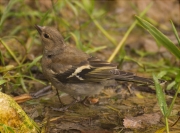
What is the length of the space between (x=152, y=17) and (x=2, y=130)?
571 centimetres

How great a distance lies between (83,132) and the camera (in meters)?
5.10

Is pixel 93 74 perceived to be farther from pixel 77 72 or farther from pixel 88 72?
pixel 77 72

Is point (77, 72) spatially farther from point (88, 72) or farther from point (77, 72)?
point (88, 72)

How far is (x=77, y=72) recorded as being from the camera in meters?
5.91

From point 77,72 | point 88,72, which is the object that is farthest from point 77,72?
point 88,72

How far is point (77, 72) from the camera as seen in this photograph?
5.91m

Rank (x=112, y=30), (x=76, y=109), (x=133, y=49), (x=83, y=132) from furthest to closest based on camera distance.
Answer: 1. (x=112, y=30)
2. (x=133, y=49)
3. (x=76, y=109)
4. (x=83, y=132)

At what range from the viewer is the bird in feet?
19.2

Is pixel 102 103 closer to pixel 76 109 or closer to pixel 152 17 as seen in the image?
pixel 76 109

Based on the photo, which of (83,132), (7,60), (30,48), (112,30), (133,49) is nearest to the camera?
(83,132)

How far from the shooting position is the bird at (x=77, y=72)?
5.85 meters

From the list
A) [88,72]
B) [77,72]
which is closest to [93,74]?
[88,72]

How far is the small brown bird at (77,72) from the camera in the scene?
585 centimetres

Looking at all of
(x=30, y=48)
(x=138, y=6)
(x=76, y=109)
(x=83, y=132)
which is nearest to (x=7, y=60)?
(x=30, y=48)
